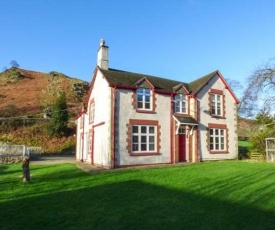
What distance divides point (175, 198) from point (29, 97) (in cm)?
6830

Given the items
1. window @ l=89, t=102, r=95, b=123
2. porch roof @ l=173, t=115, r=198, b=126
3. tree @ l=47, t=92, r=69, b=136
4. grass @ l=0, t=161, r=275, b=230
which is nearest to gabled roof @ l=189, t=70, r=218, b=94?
porch roof @ l=173, t=115, r=198, b=126

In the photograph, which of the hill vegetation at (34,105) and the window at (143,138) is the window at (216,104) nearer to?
the window at (143,138)

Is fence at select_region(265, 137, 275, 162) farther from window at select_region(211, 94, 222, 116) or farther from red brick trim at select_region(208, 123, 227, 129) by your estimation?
window at select_region(211, 94, 222, 116)

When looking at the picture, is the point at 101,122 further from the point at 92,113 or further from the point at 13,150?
the point at 13,150

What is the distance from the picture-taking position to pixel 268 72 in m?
21.7

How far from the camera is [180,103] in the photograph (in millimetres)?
22219

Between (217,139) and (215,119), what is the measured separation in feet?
6.10

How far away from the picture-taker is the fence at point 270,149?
2159 cm

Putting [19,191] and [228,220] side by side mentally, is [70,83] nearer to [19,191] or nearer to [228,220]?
[19,191]

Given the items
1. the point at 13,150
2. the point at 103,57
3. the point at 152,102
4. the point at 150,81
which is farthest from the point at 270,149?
the point at 13,150

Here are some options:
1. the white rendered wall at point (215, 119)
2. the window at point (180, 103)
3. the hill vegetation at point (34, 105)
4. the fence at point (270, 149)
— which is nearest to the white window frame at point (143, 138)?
the window at point (180, 103)

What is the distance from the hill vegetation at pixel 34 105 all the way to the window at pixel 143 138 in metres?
24.3

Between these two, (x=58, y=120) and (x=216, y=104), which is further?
(x=58, y=120)

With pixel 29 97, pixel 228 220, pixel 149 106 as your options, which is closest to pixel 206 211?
pixel 228 220
